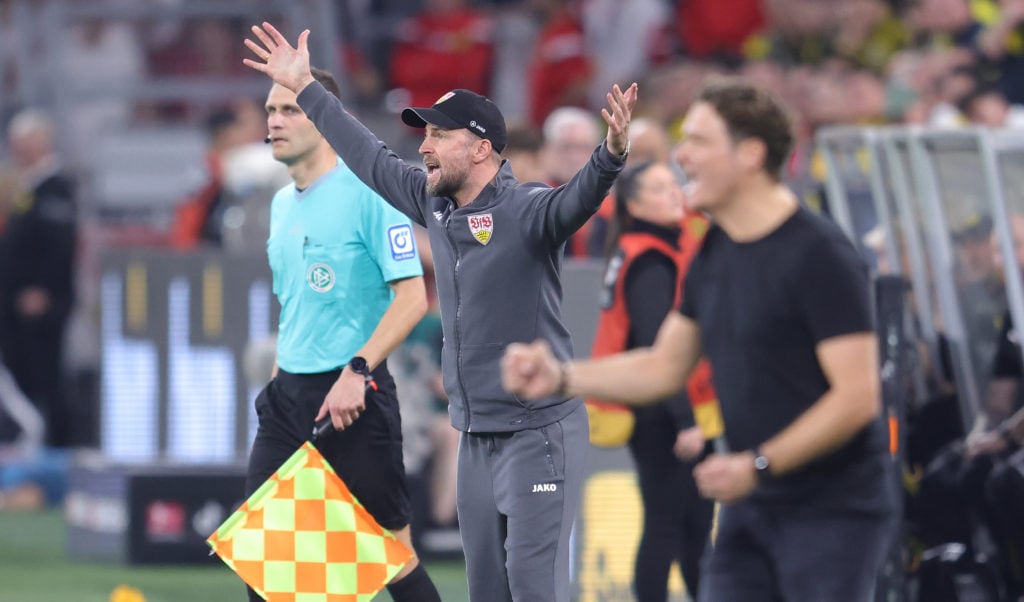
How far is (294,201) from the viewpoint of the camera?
7301mm

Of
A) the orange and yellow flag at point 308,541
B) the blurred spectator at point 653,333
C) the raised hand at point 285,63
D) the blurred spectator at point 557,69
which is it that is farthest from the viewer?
the blurred spectator at point 557,69

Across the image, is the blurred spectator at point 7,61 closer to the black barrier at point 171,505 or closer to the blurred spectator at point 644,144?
the black barrier at point 171,505

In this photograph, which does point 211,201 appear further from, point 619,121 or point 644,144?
point 619,121

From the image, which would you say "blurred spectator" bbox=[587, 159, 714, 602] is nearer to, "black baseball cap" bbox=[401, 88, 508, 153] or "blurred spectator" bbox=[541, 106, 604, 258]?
"black baseball cap" bbox=[401, 88, 508, 153]

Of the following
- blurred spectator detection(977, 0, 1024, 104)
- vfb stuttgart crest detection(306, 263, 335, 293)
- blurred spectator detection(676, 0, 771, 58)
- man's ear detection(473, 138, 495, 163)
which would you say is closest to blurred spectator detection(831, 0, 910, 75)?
blurred spectator detection(676, 0, 771, 58)

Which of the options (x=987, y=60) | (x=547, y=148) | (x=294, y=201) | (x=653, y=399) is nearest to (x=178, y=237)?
(x=547, y=148)

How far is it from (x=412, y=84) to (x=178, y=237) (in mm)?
2967

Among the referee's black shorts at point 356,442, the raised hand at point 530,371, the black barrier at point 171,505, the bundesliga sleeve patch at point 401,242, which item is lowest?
the black barrier at point 171,505

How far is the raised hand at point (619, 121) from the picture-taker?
19.8 feet

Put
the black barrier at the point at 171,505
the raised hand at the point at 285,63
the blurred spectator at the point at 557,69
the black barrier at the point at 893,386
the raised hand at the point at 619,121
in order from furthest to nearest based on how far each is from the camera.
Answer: the blurred spectator at the point at 557,69, the black barrier at the point at 171,505, the black barrier at the point at 893,386, the raised hand at the point at 285,63, the raised hand at the point at 619,121

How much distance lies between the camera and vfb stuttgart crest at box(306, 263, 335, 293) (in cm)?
712

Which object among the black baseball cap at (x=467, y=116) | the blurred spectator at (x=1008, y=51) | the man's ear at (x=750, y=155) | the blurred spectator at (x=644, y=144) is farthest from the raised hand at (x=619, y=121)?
the blurred spectator at (x=1008, y=51)

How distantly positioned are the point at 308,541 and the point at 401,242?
3.77 feet

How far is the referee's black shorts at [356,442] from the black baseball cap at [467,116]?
106 centimetres
